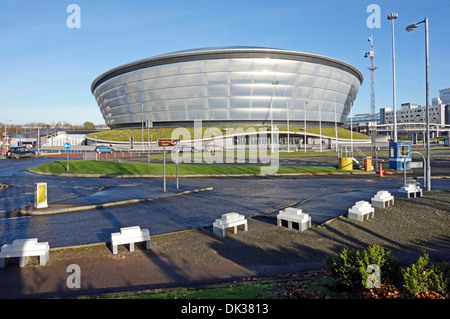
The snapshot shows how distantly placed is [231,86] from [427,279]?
76851mm

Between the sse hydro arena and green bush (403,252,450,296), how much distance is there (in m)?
70.5

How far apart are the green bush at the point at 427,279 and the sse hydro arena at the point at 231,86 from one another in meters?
70.5

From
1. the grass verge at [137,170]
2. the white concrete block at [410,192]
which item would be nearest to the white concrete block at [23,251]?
the white concrete block at [410,192]

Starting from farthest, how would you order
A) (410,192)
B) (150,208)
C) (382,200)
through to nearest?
(410,192)
(150,208)
(382,200)

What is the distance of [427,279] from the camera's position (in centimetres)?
454

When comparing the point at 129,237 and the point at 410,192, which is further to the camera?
the point at 410,192

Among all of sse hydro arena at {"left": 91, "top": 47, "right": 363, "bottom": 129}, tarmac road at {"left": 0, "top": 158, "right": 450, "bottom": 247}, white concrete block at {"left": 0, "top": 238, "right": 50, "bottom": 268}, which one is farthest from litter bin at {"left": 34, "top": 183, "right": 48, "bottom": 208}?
sse hydro arena at {"left": 91, "top": 47, "right": 363, "bottom": 129}

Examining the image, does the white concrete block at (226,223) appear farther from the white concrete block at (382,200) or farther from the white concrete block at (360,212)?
the white concrete block at (382,200)

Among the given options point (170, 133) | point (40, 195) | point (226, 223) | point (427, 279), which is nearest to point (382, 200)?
point (226, 223)

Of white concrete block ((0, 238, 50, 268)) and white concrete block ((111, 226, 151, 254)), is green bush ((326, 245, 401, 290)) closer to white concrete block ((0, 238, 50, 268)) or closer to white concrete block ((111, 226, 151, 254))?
white concrete block ((111, 226, 151, 254))

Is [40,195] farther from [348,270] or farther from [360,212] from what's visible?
[360,212]

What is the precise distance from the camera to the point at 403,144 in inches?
1049

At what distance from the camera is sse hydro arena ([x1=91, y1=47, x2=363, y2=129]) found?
77.4 metres
